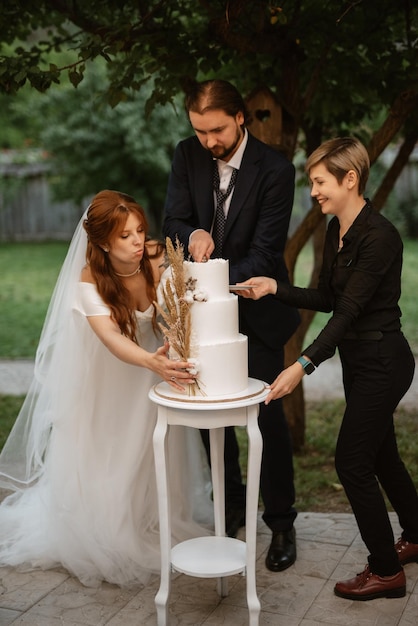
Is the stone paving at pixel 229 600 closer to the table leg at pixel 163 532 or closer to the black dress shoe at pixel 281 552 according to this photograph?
the black dress shoe at pixel 281 552

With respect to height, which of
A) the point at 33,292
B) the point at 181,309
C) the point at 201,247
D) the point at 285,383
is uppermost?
the point at 201,247

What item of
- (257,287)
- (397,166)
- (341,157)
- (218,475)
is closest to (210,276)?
(257,287)

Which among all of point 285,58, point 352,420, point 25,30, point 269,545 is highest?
point 25,30

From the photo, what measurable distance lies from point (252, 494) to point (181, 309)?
820 millimetres

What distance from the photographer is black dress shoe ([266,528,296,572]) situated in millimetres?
4105

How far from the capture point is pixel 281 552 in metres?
4.15

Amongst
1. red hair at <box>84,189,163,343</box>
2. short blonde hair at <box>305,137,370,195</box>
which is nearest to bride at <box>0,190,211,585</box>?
red hair at <box>84,189,163,343</box>

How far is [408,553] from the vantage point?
4098 millimetres

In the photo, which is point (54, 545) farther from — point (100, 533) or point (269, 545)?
point (269, 545)

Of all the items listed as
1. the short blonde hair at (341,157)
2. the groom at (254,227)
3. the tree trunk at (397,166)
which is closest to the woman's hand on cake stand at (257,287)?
the groom at (254,227)

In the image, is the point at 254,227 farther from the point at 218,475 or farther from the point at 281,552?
the point at 281,552

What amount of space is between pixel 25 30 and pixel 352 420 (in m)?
3.83

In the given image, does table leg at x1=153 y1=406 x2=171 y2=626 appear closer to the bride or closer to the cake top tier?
the bride

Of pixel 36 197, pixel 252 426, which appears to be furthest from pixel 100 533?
Answer: pixel 36 197
